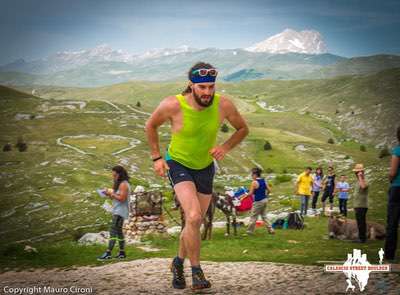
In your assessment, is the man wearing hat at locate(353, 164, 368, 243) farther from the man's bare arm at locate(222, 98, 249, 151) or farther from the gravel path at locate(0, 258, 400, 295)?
the man's bare arm at locate(222, 98, 249, 151)

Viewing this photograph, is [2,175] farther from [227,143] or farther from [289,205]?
[227,143]

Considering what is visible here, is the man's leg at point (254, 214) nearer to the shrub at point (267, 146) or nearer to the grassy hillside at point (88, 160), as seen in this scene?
the grassy hillside at point (88, 160)

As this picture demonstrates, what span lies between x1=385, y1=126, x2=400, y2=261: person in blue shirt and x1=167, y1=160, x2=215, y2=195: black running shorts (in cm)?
461

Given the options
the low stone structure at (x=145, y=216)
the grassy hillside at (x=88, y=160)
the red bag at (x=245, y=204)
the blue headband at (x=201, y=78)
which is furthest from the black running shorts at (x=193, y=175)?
the grassy hillside at (x=88, y=160)

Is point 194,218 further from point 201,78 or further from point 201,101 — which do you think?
point 201,78

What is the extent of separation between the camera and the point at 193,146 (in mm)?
A: 9117

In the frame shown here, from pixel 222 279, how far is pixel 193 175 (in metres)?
2.46

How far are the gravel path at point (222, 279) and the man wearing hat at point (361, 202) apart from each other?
669 cm

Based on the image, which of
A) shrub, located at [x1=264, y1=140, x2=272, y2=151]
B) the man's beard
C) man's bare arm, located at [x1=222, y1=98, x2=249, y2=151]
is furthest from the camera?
shrub, located at [x1=264, y1=140, x2=272, y2=151]

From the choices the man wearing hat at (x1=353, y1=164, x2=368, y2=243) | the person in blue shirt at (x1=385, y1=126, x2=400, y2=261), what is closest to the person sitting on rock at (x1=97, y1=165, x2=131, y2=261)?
the person in blue shirt at (x1=385, y1=126, x2=400, y2=261)

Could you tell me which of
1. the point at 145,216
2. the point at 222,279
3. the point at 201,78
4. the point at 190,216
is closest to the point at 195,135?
the point at 201,78

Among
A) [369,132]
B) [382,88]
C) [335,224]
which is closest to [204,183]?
[335,224]

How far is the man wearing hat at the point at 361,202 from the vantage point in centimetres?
1736

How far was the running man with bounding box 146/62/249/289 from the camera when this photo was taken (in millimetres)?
8969
